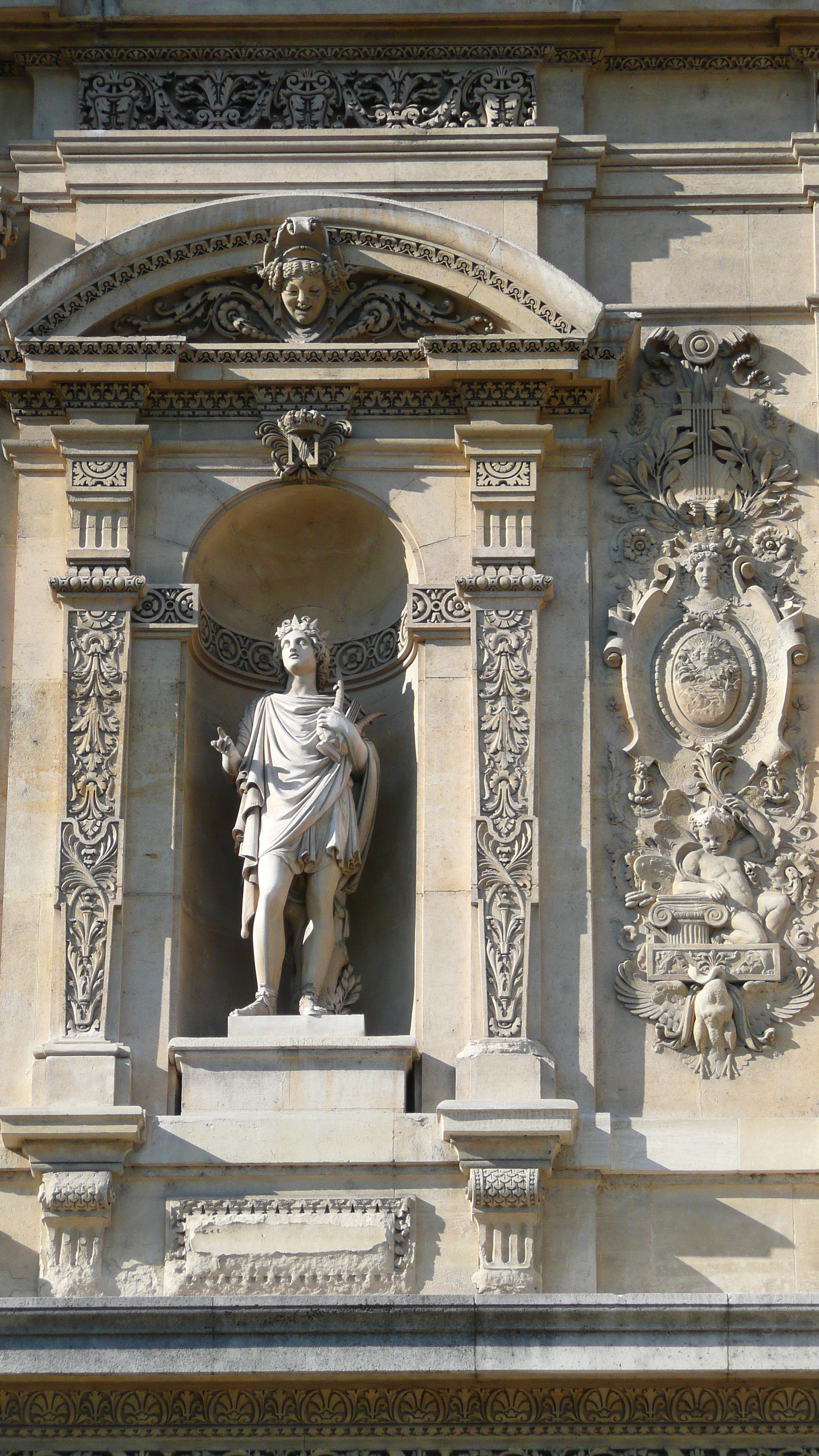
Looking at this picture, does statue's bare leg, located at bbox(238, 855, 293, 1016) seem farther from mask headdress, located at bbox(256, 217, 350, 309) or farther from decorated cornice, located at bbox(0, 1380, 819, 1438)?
mask headdress, located at bbox(256, 217, 350, 309)

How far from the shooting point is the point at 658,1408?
14930 mm

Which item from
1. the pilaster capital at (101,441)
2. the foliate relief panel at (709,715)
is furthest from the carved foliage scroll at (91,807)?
the foliate relief panel at (709,715)

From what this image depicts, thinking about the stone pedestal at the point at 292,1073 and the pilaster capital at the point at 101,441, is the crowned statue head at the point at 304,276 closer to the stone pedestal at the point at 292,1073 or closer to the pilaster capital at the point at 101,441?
the pilaster capital at the point at 101,441

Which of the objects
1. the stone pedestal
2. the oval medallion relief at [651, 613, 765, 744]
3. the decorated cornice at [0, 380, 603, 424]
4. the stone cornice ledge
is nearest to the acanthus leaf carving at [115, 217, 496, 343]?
the decorated cornice at [0, 380, 603, 424]

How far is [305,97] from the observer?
1858 cm

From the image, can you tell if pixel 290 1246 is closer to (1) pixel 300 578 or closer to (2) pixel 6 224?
(1) pixel 300 578

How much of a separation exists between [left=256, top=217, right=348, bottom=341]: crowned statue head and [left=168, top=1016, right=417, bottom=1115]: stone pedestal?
166 inches

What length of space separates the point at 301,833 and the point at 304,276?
3271 millimetres

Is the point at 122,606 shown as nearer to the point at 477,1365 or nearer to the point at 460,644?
the point at 460,644

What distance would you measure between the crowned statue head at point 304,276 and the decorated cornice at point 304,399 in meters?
0.41

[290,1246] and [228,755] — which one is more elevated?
[228,755]

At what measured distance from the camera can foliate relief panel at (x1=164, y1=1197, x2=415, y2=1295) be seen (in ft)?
52.4

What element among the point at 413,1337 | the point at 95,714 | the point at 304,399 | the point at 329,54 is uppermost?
the point at 329,54

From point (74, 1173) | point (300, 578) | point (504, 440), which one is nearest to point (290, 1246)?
point (74, 1173)
